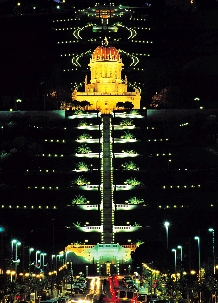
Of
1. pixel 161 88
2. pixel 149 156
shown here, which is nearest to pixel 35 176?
pixel 149 156

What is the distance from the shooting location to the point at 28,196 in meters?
137

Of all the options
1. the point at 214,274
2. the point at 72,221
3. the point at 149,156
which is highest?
the point at 149,156

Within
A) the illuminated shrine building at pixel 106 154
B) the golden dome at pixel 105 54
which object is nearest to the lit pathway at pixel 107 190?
the illuminated shrine building at pixel 106 154

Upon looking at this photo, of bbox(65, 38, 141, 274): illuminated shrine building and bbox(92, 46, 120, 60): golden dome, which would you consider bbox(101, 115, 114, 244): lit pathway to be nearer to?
bbox(65, 38, 141, 274): illuminated shrine building

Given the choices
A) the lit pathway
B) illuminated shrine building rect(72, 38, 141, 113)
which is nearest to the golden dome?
illuminated shrine building rect(72, 38, 141, 113)

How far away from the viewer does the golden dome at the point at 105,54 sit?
182625mm

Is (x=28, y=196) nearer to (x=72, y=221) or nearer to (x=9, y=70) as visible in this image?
(x=72, y=221)

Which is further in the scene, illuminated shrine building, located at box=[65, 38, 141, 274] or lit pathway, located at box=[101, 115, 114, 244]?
lit pathway, located at box=[101, 115, 114, 244]

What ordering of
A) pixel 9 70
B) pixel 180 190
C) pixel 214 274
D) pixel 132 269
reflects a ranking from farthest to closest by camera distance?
pixel 9 70 < pixel 180 190 < pixel 132 269 < pixel 214 274

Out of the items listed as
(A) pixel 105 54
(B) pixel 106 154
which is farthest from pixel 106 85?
(B) pixel 106 154

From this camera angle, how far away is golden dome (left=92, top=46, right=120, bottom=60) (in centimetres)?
18262

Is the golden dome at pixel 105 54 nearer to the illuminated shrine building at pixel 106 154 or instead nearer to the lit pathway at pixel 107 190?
the illuminated shrine building at pixel 106 154

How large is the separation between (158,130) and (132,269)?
2918 cm

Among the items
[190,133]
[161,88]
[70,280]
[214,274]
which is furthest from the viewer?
[161,88]
